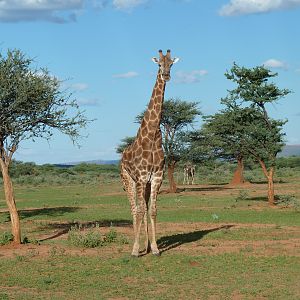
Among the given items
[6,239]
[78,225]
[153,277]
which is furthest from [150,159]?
[78,225]

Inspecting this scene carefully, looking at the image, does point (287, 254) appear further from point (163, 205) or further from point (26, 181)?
point (26, 181)

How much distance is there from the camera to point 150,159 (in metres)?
16.1

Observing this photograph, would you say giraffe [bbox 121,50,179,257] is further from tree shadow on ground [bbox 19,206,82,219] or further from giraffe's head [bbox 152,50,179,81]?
tree shadow on ground [bbox 19,206,82,219]

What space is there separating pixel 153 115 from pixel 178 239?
15.5 feet

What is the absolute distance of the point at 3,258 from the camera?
16344 mm

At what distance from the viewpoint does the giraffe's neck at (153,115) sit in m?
16.4

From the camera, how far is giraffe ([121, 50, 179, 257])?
52.8ft

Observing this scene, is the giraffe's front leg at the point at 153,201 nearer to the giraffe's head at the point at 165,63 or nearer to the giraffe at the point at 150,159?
the giraffe at the point at 150,159

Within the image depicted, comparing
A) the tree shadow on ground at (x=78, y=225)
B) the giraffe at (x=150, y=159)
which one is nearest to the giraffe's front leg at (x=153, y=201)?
the giraffe at (x=150, y=159)

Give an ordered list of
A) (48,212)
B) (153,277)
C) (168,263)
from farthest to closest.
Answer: (48,212) → (168,263) → (153,277)

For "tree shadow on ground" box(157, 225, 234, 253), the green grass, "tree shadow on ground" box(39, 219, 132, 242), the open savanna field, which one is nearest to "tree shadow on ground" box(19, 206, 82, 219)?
the open savanna field

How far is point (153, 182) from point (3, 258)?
4160 millimetres

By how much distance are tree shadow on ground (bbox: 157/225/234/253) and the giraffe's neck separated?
2981mm

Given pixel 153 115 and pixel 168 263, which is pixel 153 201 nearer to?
pixel 168 263
